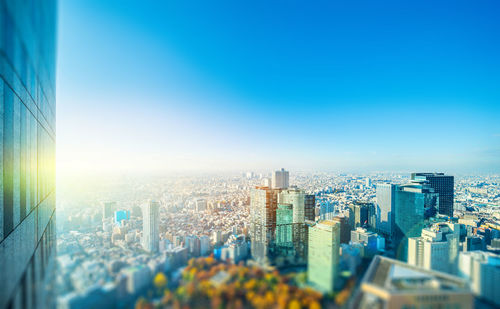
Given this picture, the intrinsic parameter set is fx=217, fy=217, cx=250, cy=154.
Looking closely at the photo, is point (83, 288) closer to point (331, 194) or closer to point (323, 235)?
point (323, 235)

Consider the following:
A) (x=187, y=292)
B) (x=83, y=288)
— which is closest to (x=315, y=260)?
(x=187, y=292)

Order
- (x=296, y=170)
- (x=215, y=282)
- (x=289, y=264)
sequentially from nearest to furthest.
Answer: (x=215, y=282) → (x=289, y=264) → (x=296, y=170)

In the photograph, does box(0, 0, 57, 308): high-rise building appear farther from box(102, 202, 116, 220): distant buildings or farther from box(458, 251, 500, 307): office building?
box(458, 251, 500, 307): office building

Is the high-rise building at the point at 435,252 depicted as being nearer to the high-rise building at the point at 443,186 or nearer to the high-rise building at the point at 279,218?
the high-rise building at the point at 279,218

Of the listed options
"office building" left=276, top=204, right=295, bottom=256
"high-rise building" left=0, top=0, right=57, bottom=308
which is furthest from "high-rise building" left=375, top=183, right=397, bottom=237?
"high-rise building" left=0, top=0, right=57, bottom=308

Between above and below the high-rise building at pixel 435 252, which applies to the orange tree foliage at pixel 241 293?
above

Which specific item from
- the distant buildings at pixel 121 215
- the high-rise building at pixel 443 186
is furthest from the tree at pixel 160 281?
the high-rise building at pixel 443 186
